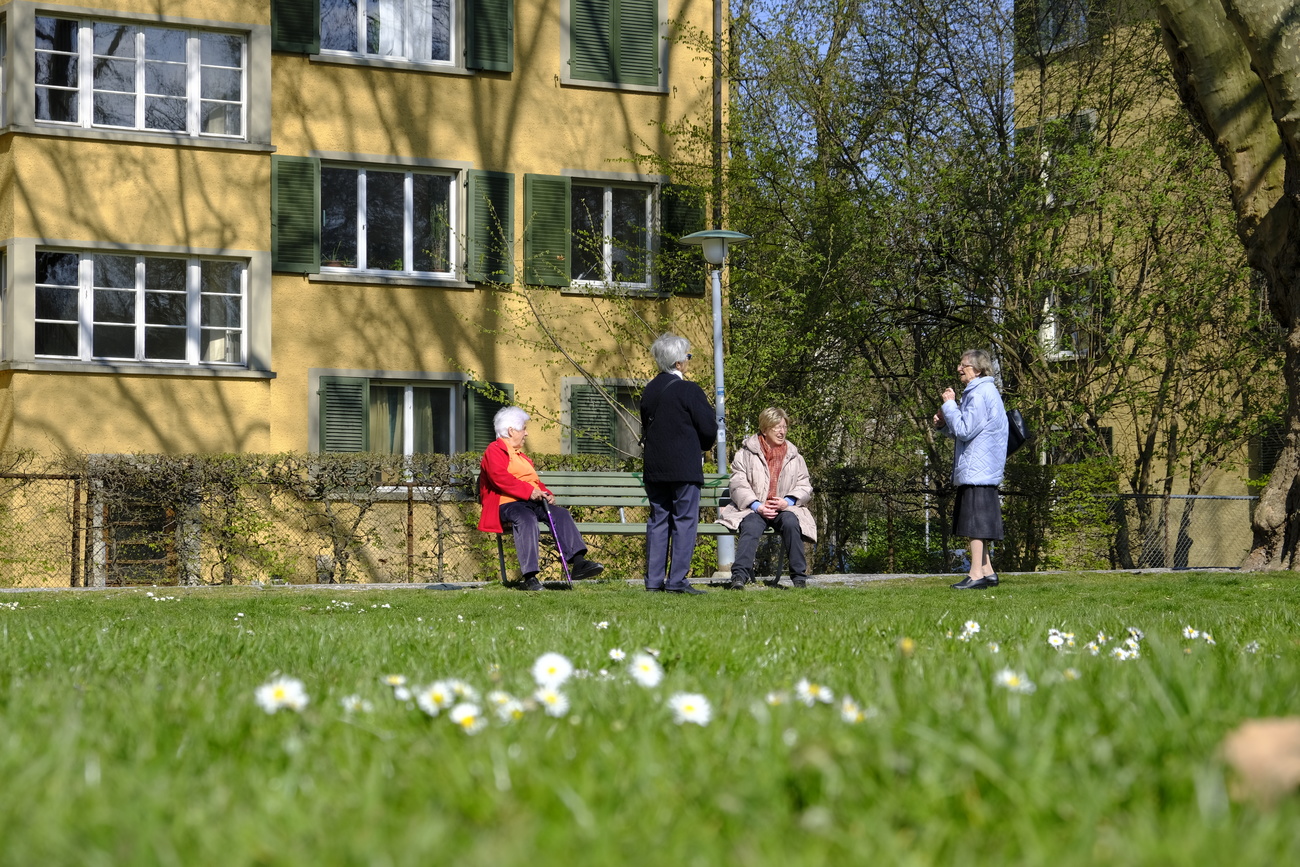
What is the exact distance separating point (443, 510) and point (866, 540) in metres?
5.15

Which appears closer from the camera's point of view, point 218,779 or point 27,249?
point 218,779

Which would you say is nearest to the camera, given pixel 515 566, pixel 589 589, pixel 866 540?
pixel 589 589

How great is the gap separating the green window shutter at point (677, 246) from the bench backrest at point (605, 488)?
6.33 m

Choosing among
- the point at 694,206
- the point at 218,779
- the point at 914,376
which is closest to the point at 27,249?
the point at 694,206

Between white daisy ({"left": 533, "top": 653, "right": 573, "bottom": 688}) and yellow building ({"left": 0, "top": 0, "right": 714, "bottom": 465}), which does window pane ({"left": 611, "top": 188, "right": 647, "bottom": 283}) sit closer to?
yellow building ({"left": 0, "top": 0, "right": 714, "bottom": 465})

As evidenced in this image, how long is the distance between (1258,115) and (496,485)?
7.07 meters

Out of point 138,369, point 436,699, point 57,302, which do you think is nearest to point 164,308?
point 138,369

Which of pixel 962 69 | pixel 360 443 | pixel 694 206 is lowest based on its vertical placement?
pixel 360 443

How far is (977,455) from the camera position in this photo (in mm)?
12398

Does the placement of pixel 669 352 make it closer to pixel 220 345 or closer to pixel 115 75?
pixel 220 345

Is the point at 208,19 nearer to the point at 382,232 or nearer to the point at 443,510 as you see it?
the point at 382,232

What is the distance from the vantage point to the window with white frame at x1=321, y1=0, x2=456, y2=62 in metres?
20.3

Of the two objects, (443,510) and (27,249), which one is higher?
(27,249)

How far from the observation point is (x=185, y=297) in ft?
63.9
